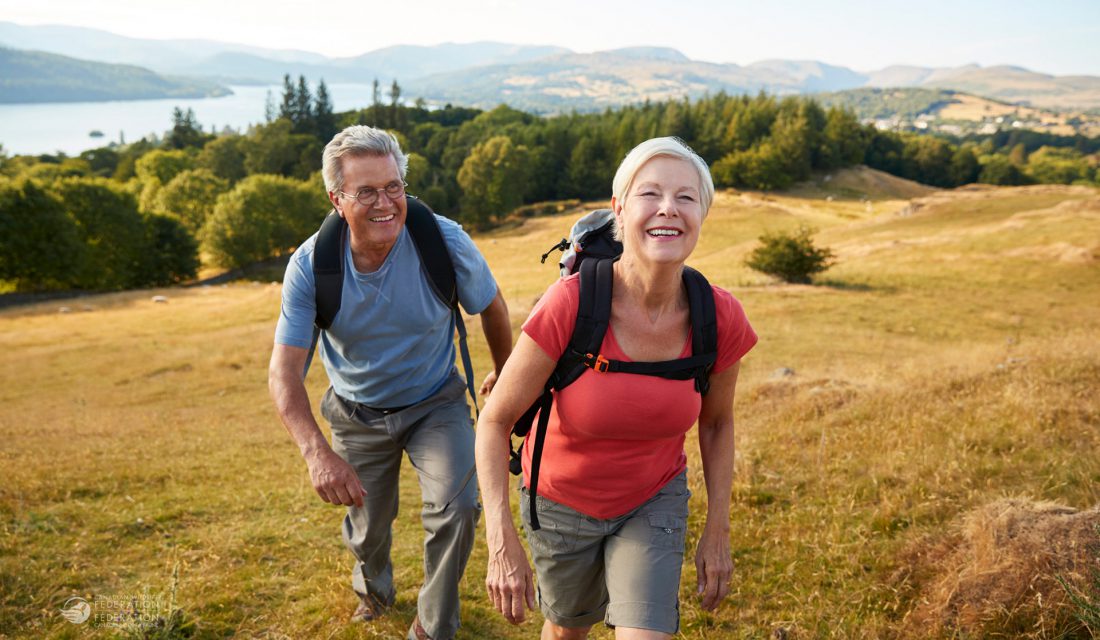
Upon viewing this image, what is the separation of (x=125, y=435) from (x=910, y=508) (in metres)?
12.8

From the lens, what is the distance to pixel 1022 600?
12.7ft

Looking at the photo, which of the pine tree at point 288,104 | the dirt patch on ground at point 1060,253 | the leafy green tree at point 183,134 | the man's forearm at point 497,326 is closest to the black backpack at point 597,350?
the man's forearm at point 497,326

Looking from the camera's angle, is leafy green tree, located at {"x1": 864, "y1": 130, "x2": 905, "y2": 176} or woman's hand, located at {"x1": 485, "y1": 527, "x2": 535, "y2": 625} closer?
woman's hand, located at {"x1": 485, "y1": 527, "x2": 535, "y2": 625}

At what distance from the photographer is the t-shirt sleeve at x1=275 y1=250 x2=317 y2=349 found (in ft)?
12.7

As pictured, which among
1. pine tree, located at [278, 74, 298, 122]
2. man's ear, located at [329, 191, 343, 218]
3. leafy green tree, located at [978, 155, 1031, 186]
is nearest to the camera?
man's ear, located at [329, 191, 343, 218]

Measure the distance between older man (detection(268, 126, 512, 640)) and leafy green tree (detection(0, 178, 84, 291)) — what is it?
55105mm

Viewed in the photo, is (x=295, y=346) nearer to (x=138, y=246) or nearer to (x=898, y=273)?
(x=898, y=273)

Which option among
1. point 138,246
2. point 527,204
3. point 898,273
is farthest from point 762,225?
point 138,246

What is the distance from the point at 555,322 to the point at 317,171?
9656 cm

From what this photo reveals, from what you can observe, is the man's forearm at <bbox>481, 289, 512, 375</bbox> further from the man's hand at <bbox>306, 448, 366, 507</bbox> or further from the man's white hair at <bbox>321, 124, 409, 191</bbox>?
the man's hand at <bbox>306, 448, 366, 507</bbox>

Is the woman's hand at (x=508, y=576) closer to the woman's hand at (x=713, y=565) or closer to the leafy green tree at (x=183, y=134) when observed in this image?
the woman's hand at (x=713, y=565)

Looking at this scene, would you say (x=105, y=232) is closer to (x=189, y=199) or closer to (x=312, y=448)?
(x=189, y=199)

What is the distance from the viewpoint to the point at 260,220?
214 ft

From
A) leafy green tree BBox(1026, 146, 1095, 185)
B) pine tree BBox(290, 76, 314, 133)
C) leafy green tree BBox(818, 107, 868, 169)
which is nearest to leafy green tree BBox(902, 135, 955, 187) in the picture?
leafy green tree BBox(818, 107, 868, 169)
